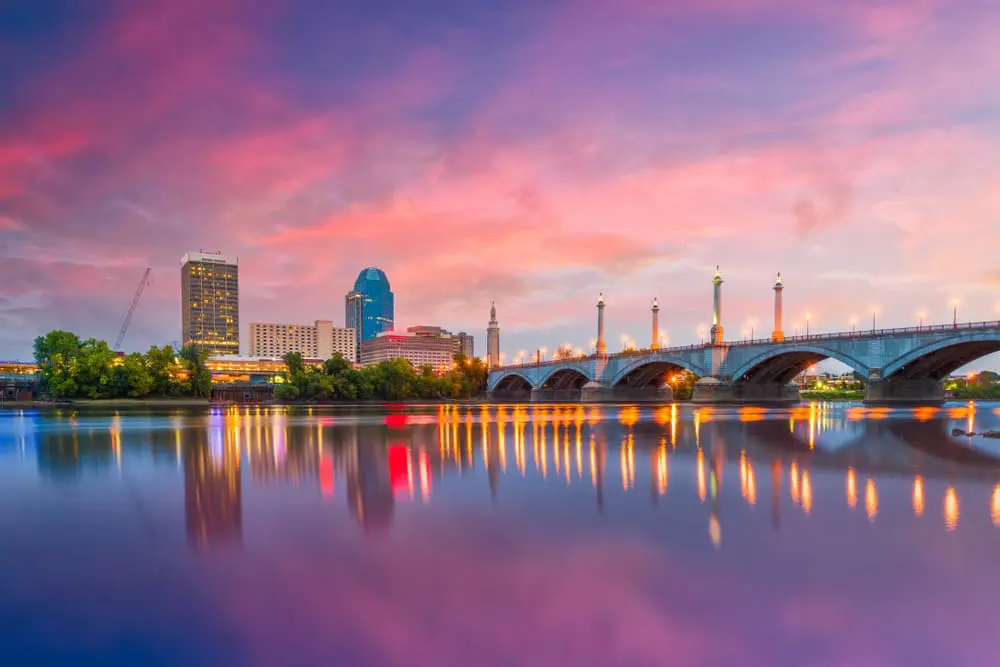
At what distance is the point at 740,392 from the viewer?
90.8m

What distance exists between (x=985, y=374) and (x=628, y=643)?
201995 millimetres

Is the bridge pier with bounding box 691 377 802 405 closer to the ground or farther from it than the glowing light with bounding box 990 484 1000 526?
closer to the ground

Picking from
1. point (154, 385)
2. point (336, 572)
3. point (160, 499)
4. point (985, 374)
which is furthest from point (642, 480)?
point (985, 374)

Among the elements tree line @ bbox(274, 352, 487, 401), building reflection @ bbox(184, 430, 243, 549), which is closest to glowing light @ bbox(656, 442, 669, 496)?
Answer: building reflection @ bbox(184, 430, 243, 549)

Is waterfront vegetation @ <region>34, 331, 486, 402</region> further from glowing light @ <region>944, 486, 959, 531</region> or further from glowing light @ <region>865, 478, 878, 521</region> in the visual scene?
glowing light @ <region>944, 486, 959, 531</region>

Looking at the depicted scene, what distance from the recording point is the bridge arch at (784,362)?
2926 inches

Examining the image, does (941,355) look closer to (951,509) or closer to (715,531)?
(951,509)

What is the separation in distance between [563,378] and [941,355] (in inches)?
3196

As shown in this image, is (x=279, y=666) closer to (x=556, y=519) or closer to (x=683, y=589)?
(x=683, y=589)

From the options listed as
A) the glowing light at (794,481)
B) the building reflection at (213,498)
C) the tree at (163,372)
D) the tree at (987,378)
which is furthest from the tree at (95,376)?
the tree at (987,378)

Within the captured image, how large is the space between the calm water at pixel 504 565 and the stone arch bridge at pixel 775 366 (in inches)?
2116

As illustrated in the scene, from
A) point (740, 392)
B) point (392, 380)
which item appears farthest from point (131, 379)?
point (740, 392)

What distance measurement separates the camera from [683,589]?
9.36m

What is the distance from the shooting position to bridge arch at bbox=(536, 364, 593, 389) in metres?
130
